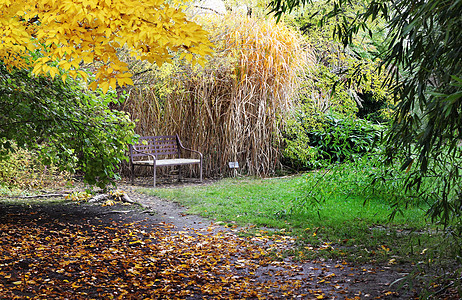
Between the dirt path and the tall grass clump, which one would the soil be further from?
the tall grass clump

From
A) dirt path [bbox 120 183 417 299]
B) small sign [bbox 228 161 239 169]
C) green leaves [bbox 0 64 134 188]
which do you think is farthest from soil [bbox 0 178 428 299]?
small sign [bbox 228 161 239 169]

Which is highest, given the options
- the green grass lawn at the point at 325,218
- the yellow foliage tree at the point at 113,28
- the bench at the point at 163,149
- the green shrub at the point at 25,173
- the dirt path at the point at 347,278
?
the yellow foliage tree at the point at 113,28

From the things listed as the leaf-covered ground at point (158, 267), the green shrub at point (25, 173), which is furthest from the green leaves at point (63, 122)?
the green shrub at point (25, 173)

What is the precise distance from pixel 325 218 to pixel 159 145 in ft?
15.2

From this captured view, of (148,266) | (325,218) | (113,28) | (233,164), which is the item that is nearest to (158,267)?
(148,266)

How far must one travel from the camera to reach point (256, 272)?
129 inches

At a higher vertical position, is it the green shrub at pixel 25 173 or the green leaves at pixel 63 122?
the green leaves at pixel 63 122

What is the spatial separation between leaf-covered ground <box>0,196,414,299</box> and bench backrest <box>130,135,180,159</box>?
12.8 feet

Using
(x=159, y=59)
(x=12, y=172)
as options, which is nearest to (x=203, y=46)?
(x=159, y=59)

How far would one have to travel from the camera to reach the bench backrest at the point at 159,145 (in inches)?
335

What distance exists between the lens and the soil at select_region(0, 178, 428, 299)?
284 cm

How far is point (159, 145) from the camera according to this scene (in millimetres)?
8562

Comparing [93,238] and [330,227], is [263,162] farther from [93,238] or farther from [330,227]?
[93,238]

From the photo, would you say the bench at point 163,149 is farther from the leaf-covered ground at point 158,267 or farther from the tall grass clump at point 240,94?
the leaf-covered ground at point 158,267
